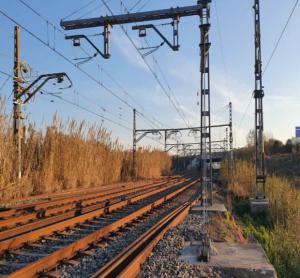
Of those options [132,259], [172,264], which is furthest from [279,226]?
[132,259]

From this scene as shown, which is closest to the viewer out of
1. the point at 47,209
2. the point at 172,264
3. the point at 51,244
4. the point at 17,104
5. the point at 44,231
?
the point at 172,264

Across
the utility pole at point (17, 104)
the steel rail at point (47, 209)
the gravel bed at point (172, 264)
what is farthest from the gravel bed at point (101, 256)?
the utility pole at point (17, 104)

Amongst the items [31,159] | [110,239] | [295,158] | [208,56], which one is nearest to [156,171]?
[295,158]

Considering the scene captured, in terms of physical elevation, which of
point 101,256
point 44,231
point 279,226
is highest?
point 44,231

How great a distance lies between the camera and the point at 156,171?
5056cm

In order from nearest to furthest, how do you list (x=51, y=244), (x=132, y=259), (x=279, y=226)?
(x=132, y=259) → (x=51, y=244) → (x=279, y=226)

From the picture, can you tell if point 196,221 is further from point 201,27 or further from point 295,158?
point 295,158

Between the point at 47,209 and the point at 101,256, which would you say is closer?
the point at 101,256

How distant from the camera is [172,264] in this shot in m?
6.48

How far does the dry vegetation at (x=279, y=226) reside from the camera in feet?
28.2

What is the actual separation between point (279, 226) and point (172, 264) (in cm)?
666

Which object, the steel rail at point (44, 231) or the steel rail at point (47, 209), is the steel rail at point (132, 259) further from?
the steel rail at point (47, 209)

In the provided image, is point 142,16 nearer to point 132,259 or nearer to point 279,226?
point 279,226

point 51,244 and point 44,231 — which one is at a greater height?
point 44,231
